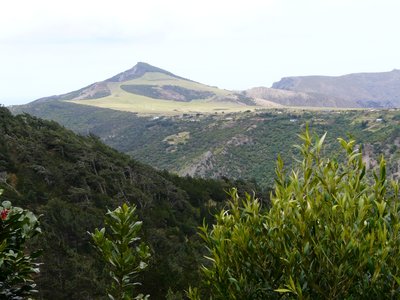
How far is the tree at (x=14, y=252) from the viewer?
630 centimetres

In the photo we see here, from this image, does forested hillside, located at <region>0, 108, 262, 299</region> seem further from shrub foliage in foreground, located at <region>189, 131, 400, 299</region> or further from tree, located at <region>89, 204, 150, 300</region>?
shrub foliage in foreground, located at <region>189, 131, 400, 299</region>

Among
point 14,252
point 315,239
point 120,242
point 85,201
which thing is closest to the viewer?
point 14,252

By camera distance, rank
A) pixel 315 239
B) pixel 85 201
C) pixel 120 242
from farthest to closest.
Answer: pixel 85 201 → pixel 120 242 → pixel 315 239

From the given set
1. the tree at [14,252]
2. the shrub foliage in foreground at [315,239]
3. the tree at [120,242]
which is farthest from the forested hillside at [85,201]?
the tree at [14,252]

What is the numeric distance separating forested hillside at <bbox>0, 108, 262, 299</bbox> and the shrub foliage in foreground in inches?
863

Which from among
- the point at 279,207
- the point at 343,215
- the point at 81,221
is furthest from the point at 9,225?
the point at 81,221

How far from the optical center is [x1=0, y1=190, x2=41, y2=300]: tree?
6.30m

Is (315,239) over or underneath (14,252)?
underneath

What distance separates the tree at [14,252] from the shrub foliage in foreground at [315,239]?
3259mm

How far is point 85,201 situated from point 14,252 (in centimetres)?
6096

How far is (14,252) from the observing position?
664 cm

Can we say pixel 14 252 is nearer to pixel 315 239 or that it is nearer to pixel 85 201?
pixel 315 239

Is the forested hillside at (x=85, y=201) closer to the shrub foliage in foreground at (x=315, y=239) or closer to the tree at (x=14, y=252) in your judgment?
the shrub foliage in foreground at (x=315, y=239)

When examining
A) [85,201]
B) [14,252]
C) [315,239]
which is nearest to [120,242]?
[14,252]
